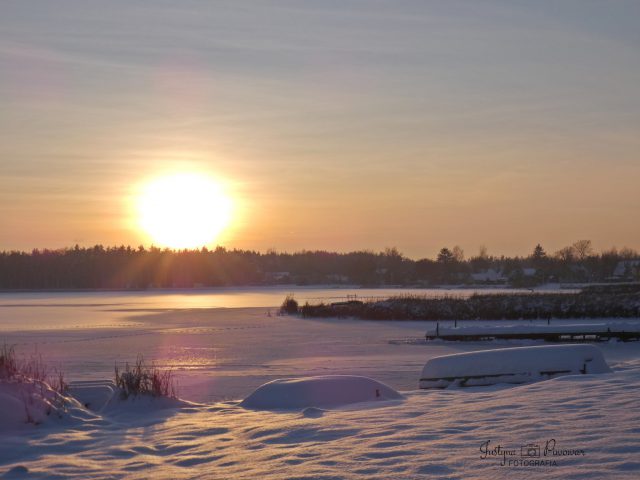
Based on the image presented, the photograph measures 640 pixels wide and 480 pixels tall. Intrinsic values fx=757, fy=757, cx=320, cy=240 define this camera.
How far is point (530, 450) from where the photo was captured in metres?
7.40

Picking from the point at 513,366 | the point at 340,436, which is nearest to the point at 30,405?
the point at 340,436

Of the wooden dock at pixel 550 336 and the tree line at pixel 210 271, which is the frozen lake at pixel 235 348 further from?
the tree line at pixel 210 271

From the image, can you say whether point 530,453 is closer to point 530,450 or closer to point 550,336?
point 530,450

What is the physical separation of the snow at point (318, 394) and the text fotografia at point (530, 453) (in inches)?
169

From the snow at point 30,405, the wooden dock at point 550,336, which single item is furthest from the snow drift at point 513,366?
the wooden dock at point 550,336

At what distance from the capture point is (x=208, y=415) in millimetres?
11094

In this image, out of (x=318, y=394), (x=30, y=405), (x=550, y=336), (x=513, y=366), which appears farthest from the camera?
(x=550, y=336)

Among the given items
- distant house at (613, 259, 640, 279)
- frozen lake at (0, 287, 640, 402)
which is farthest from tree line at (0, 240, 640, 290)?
frozen lake at (0, 287, 640, 402)

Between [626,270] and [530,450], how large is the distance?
472 ft

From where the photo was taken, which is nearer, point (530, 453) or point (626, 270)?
point (530, 453)

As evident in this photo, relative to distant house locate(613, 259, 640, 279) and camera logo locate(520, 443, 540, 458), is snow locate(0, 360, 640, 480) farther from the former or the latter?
distant house locate(613, 259, 640, 279)

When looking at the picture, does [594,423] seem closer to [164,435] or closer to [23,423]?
[164,435]

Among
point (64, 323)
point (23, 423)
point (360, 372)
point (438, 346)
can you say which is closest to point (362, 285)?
point (64, 323)

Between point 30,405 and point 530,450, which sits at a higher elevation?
point 530,450
